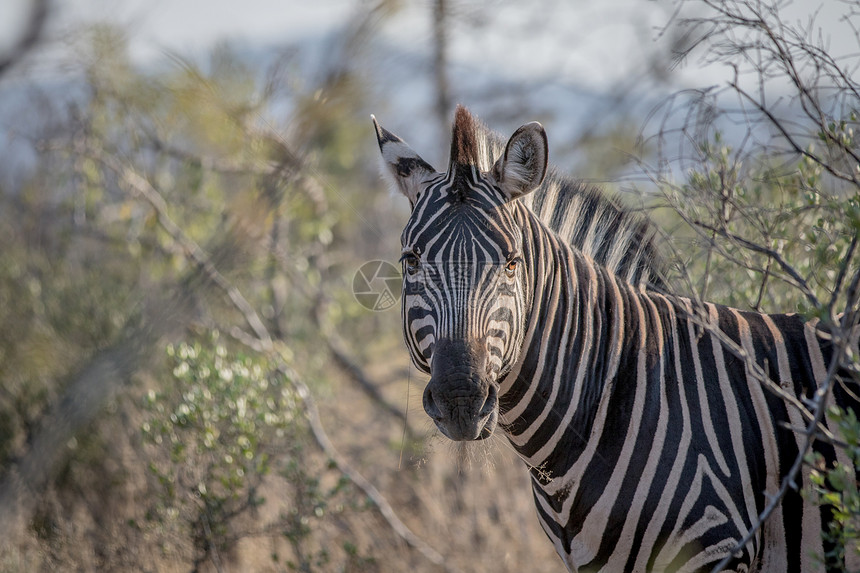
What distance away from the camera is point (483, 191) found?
9.87ft

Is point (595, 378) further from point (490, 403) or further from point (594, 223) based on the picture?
point (594, 223)

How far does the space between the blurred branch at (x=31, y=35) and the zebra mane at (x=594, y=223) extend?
2.08m

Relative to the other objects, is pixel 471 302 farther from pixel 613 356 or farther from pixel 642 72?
pixel 642 72

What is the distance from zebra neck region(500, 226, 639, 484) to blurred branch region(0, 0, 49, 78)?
79.9 inches

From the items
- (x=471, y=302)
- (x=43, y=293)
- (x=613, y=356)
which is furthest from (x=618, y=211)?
(x=43, y=293)

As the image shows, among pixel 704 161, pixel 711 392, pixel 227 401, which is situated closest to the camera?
pixel 711 392

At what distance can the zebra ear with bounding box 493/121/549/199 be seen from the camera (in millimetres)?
2986

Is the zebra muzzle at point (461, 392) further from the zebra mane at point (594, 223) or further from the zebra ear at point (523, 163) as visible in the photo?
the zebra mane at point (594, 223)

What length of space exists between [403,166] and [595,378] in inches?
50.4

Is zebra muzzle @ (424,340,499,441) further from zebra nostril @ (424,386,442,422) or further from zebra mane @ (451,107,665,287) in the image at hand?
zebra mane @ (451,107,665,287)

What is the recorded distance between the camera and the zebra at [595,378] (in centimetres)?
279

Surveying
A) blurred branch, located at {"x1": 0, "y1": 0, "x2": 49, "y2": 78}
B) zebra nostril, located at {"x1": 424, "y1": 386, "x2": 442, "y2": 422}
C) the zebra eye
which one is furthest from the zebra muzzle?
blurred branch, located at {"x1": 0, "y1": 0, "x2": 49, "y2": 78}

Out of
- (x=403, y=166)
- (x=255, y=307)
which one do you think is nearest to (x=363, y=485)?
(x=255, y=307)

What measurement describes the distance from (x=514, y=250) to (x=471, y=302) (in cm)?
30
